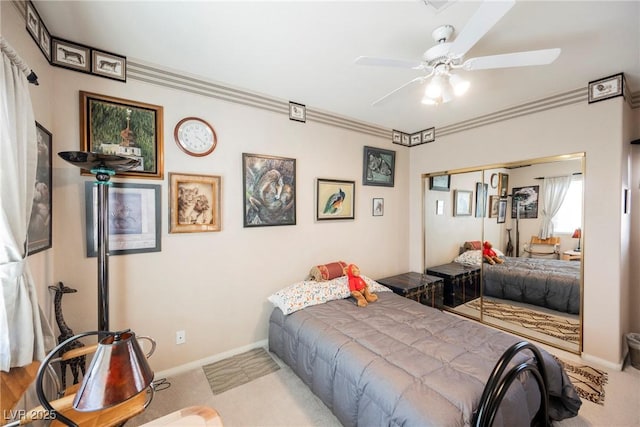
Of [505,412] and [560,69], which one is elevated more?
[560,69]

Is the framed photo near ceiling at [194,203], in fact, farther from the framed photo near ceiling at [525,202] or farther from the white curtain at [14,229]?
the framed photo near ceiling at [525,202]

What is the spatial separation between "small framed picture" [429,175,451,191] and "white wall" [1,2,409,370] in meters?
1.15

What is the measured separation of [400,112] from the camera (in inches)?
131

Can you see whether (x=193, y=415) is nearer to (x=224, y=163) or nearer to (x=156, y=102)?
(x=224, y=163)

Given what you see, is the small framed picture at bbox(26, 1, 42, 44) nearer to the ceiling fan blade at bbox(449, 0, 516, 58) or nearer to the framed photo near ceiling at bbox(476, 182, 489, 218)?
the ceiling fan blade at bbox(449, 0, 516, 58)

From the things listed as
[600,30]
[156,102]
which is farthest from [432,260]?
[156,102]

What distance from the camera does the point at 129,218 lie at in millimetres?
2162

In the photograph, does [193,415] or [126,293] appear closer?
[193,415]

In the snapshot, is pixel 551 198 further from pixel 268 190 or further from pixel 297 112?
pixel 268 190

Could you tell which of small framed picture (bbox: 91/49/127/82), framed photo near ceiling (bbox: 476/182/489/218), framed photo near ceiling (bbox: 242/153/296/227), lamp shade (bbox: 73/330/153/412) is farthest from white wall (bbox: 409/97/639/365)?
small framed picture (bbox: 91/49/127/82)

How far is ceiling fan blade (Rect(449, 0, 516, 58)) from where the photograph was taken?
116cm

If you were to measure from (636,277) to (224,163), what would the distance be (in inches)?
176

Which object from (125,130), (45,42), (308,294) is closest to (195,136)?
(125,130)

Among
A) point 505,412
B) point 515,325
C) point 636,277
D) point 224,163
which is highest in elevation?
point 224,163
